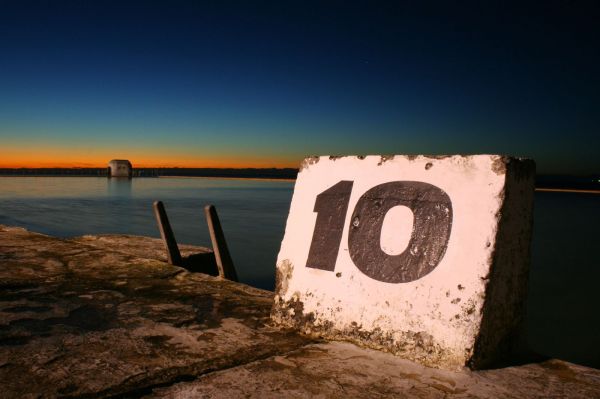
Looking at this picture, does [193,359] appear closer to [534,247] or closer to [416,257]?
[416,257]

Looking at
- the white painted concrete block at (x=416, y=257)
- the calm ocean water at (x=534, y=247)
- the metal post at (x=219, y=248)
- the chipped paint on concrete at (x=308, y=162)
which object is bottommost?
the calm ocean water at (x=534, y=247)

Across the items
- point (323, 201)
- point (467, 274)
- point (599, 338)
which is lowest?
point (599, 338)

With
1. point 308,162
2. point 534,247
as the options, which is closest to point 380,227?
point 308,162

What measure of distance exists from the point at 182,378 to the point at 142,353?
35cm

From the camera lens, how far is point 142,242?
5559mm

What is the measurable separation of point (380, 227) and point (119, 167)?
3206 inches

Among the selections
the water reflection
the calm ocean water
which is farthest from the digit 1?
the water reflection

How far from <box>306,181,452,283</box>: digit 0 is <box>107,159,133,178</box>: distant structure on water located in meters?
80.9

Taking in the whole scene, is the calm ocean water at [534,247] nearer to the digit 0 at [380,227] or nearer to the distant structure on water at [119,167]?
the digit 0 at [380,227]

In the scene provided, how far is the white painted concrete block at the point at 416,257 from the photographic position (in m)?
1.69

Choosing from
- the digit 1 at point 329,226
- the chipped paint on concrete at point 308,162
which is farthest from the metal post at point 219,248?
the digit 1 at point 329,226

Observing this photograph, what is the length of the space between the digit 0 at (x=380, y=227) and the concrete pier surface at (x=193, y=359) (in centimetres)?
40

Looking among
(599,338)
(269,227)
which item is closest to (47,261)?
(599,338)

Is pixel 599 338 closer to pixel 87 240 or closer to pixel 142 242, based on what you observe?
pixel 142 242
